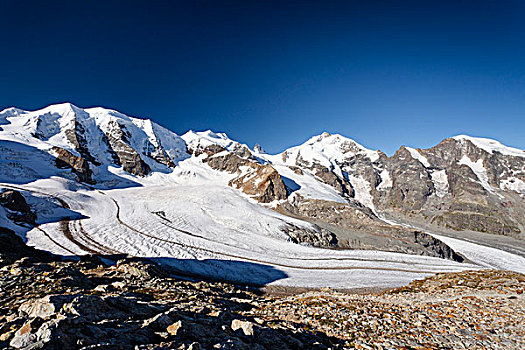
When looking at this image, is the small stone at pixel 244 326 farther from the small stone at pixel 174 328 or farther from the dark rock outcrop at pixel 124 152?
the dark rock outcrop at pixel 124 152

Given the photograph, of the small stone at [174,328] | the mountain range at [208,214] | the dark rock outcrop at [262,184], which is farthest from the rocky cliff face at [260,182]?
the small stone at [174,328]

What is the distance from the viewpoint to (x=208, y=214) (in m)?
66.3

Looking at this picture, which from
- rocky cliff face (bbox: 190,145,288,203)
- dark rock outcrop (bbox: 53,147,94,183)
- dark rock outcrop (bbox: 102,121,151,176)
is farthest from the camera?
dark rock outcrop (bbox: 102,121,151,176)

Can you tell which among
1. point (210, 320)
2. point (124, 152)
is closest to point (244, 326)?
point (210, 320)

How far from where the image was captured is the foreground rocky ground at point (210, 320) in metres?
5.91

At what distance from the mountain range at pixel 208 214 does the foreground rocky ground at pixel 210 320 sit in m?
19.5

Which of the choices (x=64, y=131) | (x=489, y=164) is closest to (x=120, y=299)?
(x=64, y=131)

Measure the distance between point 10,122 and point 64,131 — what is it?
24.4 meters

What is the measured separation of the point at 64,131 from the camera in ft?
418

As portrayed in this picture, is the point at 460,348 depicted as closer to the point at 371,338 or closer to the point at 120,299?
the point at 371,338

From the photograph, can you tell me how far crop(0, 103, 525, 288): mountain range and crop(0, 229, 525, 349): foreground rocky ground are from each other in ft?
64.0

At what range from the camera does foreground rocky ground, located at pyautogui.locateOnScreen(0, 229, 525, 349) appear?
19.4ft

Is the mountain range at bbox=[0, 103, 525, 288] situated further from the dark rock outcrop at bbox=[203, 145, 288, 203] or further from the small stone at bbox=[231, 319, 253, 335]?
the small stone at bbox=[231, 319, 253, 335]

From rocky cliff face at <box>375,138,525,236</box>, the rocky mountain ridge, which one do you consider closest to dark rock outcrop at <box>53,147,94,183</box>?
the rocky mountain ridge
